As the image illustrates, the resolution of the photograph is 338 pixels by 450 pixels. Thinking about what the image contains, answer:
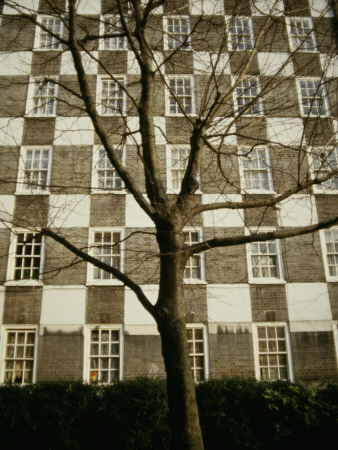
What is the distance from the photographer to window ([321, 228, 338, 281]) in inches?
511

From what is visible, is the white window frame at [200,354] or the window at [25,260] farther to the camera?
the window at [25,260]

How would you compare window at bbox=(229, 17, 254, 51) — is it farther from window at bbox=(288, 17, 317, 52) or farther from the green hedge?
the green hedge

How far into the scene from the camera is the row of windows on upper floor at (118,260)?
41.0ft

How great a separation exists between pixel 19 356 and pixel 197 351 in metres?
6.00

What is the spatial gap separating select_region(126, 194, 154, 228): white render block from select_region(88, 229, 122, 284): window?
1.92 feet

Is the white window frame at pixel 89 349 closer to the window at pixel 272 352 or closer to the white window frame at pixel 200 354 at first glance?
the white window frame at pixel 200 354

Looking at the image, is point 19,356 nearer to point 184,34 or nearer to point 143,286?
point 143,286

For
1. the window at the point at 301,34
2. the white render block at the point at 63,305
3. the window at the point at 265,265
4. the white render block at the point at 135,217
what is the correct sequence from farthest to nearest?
the white render block at the point at 135,217 → the window at the point at 265,265 → the white render block at the point at 63,305 → the window at the point at 301,34

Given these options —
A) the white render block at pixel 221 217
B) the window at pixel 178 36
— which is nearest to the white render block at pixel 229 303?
the white render block at pixel 221 217

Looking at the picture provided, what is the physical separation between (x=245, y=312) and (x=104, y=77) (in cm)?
1089

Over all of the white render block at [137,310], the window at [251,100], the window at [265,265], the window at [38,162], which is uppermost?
the window at [38,162]

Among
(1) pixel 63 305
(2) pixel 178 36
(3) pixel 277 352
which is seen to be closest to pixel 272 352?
(3) pixel 277 352

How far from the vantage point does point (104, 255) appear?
41.2 feet

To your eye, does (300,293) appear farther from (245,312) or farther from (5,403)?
(5,403)
